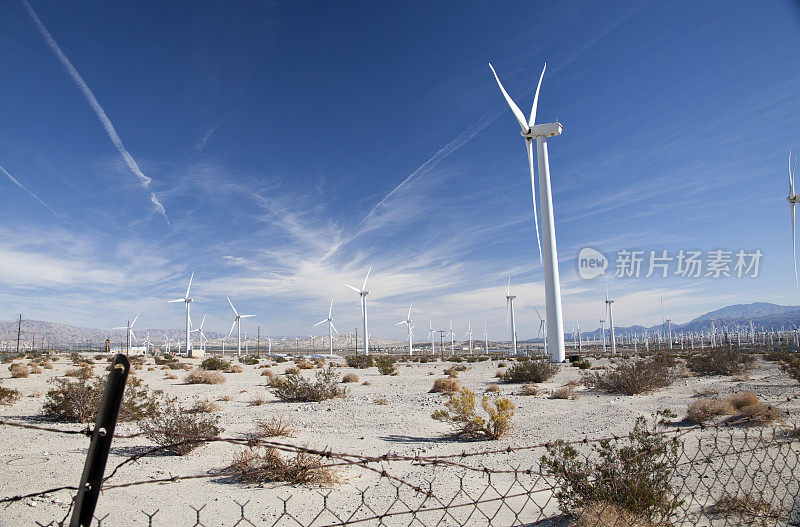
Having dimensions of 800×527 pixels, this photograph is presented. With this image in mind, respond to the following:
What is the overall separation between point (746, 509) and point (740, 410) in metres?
8.40

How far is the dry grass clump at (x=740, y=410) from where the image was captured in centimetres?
1255

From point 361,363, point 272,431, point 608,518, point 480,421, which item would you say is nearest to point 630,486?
point 608,518

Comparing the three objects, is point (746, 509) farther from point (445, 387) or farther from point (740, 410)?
point (445, 387)

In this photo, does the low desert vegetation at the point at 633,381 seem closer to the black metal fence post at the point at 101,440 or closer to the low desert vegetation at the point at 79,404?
the low desert vegetation at the point at 79,404

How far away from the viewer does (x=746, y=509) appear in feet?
21.3

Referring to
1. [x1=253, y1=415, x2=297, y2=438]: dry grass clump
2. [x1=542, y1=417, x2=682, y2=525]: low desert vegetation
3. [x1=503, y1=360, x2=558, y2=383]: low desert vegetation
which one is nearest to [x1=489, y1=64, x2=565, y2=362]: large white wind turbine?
[x1=503, y1=360, x2=558, y2=383]: low desert vegetation

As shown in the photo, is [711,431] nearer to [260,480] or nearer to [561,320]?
[260,480]

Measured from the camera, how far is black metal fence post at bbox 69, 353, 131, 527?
2.35 metres

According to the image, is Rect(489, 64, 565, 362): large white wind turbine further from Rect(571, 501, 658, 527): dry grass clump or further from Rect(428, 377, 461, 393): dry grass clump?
Rect(571, 501, 658, 527): dry grass clump

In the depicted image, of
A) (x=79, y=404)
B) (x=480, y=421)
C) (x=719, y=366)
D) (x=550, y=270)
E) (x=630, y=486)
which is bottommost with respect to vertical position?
(x=719, y=366)

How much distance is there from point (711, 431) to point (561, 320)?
18345 mm

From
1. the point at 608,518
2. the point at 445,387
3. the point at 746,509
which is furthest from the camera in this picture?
the point at 445,387

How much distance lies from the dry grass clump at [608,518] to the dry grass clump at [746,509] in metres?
1.46

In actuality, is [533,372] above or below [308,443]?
above
